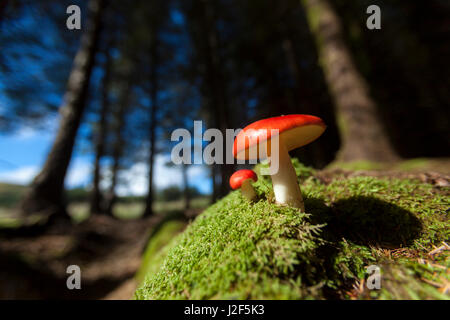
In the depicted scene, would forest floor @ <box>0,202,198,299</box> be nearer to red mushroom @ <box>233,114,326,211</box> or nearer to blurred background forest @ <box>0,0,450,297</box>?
blurred background forest @ <box>0,0,450,297</box>

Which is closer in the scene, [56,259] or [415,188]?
[415,188]

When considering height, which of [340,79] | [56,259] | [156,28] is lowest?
[56,259]

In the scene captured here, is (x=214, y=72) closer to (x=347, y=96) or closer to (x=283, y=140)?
(x=347, y=96)

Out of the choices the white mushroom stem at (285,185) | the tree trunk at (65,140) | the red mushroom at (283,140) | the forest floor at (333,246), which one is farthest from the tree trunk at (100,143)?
the white mushroom stem at (285,185)

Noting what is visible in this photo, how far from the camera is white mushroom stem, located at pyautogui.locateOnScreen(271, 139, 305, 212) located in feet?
4.17

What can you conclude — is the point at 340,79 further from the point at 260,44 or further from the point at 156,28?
the point at 156,28

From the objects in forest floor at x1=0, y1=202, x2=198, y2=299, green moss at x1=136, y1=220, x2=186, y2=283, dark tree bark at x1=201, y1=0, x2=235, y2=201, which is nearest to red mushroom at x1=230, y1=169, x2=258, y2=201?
forest floor at x1=0, y1=202, x2=198, y2=299

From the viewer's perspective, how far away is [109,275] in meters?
3.76

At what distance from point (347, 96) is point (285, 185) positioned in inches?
125

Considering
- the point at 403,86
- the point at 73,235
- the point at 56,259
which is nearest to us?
the point at 56,259

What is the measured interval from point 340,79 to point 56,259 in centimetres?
641

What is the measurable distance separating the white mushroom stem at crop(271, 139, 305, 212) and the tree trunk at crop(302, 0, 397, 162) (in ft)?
8.28
